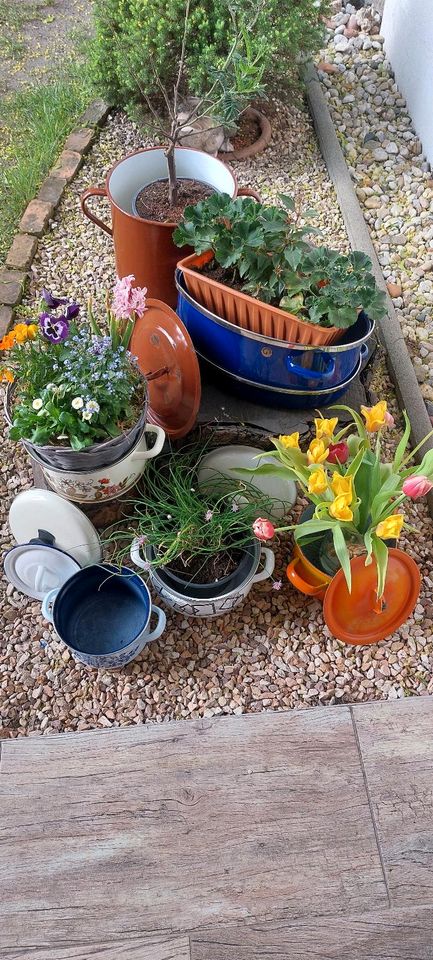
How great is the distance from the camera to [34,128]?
10.0 ft

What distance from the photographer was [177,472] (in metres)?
1.78

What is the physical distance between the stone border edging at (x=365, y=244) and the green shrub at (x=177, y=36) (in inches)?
13.3

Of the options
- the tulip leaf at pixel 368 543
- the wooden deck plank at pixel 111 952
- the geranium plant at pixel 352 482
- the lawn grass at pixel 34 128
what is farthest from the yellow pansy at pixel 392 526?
the lawn grass at pixel 34 128

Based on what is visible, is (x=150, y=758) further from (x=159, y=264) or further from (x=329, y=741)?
(x=159, y=264)

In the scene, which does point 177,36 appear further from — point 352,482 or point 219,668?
point 219,668

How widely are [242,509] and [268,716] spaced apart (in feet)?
1.72

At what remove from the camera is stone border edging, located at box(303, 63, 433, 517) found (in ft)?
7.40

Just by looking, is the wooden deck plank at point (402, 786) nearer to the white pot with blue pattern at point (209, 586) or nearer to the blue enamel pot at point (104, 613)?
the white pot with blue pattern at point (209, 586)

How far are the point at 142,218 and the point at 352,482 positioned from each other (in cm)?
105

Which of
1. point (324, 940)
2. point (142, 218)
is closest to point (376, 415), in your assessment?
point (142, 218)

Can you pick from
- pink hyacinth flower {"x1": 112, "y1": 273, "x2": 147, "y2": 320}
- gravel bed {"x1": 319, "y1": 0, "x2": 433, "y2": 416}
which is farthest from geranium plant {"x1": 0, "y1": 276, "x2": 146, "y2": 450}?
gravel bed {"x1": 319, "y1": 0, "x2": 433, "y2": 416}

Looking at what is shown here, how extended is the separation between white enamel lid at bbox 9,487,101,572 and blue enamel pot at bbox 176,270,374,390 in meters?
0.58

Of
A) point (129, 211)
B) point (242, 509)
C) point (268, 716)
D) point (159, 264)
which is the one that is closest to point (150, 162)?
point (129, 211)

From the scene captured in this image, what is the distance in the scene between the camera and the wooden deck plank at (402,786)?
4.90 ft
